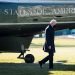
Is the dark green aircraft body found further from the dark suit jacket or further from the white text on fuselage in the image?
the dark suit jacket

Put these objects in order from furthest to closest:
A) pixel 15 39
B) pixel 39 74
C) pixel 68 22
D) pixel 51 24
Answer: pixel 15 39, pixel 68 22, pixel 51 24, pixel 39 74

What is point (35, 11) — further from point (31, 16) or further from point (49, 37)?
point (49, 37)

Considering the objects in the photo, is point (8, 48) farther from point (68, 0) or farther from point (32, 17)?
point (68, 0)

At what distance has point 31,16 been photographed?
18.7 m

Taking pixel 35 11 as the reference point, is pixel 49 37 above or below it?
below

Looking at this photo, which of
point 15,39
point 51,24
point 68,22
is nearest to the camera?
point 51,24

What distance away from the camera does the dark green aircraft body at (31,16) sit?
718 inches

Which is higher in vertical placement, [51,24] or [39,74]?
[51,24]

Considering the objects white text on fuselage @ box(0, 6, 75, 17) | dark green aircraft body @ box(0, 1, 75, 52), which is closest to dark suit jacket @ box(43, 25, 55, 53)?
dark green aircraft body @ box(0, 1, 75, 52)

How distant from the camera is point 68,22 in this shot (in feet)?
59.2

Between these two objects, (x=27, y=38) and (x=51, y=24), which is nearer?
(x=51, y=24)

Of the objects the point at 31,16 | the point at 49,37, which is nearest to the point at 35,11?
the point at 31,16

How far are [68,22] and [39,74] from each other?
3.67 meters

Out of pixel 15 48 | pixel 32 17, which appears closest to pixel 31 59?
pixel 15 48
